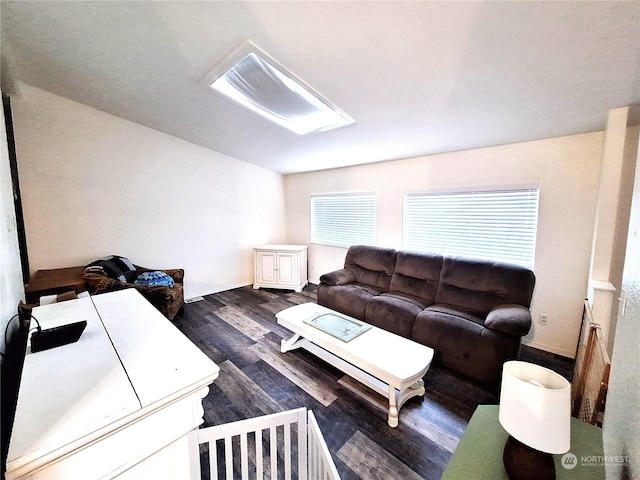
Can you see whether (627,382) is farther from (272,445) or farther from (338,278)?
(338,278)

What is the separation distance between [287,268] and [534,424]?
3.78m

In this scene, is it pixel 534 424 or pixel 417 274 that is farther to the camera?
pixel 417 274

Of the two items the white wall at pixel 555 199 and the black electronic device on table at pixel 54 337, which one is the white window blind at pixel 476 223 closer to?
the white wall at pixel 555 199

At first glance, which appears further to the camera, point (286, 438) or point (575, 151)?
point (575, 151)

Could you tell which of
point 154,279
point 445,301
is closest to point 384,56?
point 445,301

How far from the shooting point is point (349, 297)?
2889 millimetres

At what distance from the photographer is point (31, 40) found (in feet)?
6.20

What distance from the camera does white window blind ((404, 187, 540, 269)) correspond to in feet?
8.27

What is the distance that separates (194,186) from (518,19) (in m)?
3.99

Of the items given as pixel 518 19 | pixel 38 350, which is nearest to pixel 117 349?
pixel 38 350

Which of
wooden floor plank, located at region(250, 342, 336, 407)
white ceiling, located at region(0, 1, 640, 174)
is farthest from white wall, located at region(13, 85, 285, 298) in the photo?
wooden floor plank, located at region(250, 342, 336, 407)

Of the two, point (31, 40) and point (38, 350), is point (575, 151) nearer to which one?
point (38, 350)

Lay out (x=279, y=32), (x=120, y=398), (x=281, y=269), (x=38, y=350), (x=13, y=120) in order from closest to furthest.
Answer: (x=120, y=398) < (x=38, y=350) < (x=279, y=32) < (x=13, y=120) < (x=281, y=269)

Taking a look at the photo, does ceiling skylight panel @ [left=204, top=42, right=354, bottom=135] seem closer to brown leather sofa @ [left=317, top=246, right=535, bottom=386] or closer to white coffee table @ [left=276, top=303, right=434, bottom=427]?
brown leather sofa @ [left=317, top=246, right=535, bottom=386]
